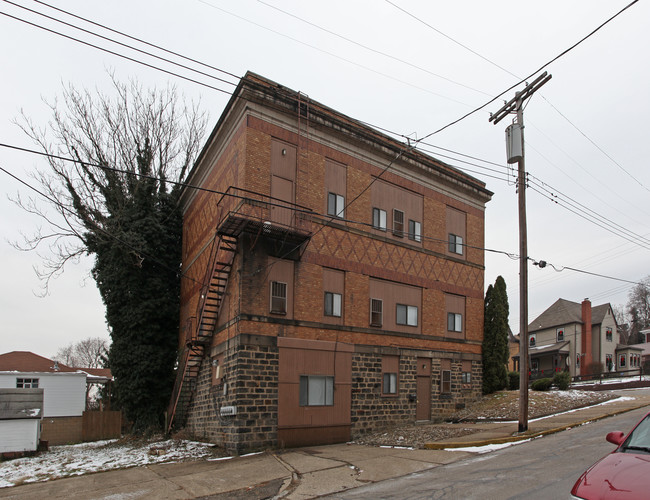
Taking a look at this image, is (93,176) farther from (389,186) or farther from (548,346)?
(548,346)

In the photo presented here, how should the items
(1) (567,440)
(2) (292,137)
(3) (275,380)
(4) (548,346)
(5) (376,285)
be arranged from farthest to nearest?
1. (4) (548,346)
2. (5) (376,285)
3. (2) (292,137)
4. (3) (275,380)
5. (1) (567,440)

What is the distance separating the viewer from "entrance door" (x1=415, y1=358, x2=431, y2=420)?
22.8 meters

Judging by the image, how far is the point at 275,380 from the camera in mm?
17828

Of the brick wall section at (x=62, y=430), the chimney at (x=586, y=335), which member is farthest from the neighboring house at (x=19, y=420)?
the chimney at (x=586, y=335)

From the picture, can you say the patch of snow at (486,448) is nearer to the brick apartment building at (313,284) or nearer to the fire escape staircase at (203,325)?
the brick apartment building at (313,284)

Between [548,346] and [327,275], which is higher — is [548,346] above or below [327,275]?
below

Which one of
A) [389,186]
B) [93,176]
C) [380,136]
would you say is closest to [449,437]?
[389,186]

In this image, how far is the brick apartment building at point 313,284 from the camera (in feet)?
58.9

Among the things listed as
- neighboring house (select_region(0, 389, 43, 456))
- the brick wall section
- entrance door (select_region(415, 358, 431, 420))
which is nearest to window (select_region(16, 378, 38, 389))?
the brick wall section

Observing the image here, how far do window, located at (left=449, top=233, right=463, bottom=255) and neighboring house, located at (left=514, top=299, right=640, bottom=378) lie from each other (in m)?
30.8

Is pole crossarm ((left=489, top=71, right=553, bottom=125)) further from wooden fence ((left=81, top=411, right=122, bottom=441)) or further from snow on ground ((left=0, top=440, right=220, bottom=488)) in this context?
wooden fence ((left=81, top=411, right=122, bottom=441))

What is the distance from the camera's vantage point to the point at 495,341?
87.9 feet

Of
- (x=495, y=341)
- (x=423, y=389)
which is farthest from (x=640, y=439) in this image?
(x=495, y=341)

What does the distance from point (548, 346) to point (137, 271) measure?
147 feet
